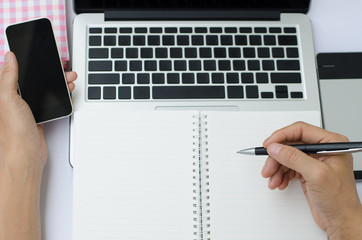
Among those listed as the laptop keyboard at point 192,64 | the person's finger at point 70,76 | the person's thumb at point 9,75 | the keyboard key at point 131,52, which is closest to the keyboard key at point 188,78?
the laptop keyboard at point 192,64

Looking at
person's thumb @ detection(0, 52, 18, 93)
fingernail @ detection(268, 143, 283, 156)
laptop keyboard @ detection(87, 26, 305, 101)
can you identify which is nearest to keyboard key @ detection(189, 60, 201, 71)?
laptop keyboard @ detection(87, 26, 305, 101)

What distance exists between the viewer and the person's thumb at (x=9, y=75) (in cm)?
71

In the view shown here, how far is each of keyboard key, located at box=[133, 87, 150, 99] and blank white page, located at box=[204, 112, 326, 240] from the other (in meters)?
0.12

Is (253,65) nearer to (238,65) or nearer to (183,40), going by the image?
(238,65)

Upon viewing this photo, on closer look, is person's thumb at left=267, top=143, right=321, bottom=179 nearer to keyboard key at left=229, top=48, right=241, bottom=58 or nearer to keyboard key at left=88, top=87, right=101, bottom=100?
keyboard key at left=229, top=48, right=241, bottom=58

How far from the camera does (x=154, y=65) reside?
76 centimetres

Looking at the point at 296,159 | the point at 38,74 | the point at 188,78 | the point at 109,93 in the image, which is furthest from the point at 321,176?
the point at 38,74

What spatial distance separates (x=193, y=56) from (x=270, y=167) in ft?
0.85

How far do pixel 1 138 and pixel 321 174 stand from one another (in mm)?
575

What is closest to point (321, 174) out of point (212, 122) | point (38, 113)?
point (212, 122)

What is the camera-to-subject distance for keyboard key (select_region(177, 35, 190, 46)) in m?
0.77

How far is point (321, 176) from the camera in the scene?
2.01 ft

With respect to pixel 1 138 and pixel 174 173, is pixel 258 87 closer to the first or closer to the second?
pixel 174 173

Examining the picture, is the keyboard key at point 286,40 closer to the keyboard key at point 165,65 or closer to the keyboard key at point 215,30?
the keyboard key at point 215,30
